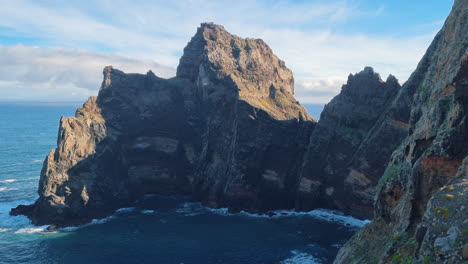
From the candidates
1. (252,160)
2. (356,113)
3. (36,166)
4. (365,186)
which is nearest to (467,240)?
(365,186)

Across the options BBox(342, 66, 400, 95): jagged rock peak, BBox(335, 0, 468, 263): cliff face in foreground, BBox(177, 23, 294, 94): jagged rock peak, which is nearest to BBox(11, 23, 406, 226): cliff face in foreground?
BBox(342, 66, 400, 95): jagged rock peak

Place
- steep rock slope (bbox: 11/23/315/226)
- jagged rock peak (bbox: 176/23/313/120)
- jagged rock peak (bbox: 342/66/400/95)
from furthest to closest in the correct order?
jagged rock peak (bbox: 176/23/313/120) → steep rock slope (bbox: 11/23/315/226) → jagged rock peak (bbox: 342/66/400/95)

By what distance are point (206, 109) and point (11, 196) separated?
6167 cm

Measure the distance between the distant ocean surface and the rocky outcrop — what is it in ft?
16.0

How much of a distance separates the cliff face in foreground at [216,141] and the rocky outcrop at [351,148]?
0.25 m

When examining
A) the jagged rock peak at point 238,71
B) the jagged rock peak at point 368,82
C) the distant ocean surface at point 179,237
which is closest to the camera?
the distant ocean surface at point 179,237

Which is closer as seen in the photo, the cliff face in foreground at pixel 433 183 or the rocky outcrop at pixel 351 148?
the cliff face in foreground at pixel 433 183

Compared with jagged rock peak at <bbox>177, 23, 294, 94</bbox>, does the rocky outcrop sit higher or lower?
lower

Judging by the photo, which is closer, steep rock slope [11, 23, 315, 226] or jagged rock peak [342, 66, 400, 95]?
jagged rock peak [342, 66, 400, 95]

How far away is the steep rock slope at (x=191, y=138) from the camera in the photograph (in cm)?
9056

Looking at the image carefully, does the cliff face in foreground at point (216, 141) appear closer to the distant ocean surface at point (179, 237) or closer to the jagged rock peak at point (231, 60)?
the jagged rock peak at point (231, 60)

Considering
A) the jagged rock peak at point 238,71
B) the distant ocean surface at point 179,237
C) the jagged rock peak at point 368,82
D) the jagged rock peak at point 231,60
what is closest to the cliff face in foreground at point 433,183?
the distant ocean surface at point 179,237

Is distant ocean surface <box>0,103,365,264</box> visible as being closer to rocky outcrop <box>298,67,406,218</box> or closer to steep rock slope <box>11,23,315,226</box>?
rocky outcrop <box>298,67,406,218</box>

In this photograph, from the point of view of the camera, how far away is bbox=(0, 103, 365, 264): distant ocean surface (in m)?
66.7
